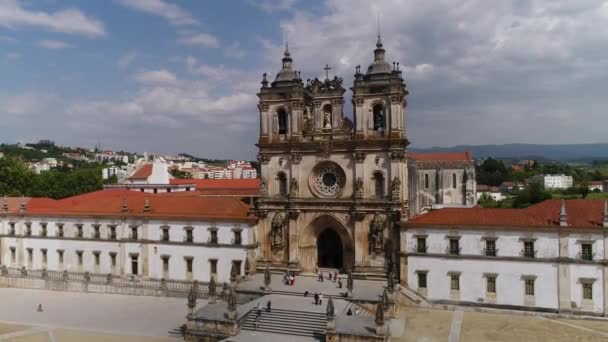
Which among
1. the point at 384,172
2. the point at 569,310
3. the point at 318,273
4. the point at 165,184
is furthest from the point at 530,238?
the point at 165,184

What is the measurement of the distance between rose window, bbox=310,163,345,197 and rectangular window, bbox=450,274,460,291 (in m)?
11.5

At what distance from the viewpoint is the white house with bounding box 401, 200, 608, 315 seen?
111 feet

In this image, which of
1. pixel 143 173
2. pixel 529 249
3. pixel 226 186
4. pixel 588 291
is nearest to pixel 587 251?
pixel 588 291

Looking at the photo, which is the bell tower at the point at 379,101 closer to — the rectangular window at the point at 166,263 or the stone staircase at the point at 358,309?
the stone staircase at the point at 358,309

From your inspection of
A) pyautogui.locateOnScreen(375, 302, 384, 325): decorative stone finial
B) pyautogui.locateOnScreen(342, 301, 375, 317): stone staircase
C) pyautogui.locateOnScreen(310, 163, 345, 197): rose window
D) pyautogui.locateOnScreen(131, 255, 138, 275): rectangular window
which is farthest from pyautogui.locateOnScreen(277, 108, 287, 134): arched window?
pyautogui.locateOnScreen(375, 302, 384, 325): decorative stone finial

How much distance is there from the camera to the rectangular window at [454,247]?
36750mm

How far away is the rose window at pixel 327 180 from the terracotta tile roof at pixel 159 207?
639cm

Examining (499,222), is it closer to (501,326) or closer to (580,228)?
(580,228)

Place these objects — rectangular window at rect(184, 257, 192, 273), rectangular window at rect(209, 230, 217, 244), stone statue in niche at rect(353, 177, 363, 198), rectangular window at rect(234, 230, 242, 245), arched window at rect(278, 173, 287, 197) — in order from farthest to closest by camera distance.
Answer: rectangular window at rect(184, 257, 192, 273)
arched window at rect(278, 173, 287, 197)
rectangular window at rect(209, 230, 217, 244)
rectangular window at rect(234, 230, 242, 245)
stone statue in niche at rect(353, 177, 363, 198)

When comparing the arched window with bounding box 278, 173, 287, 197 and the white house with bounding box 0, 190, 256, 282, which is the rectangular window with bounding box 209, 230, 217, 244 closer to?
the white house with bounding box 0, 190, 256, 282

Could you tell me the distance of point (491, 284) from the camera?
35.8 m

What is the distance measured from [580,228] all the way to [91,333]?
111ft

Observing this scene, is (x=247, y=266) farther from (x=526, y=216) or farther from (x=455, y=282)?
(x=526, y=216)

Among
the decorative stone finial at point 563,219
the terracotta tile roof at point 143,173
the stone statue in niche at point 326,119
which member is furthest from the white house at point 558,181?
the stone statue in niche at point 326,119
